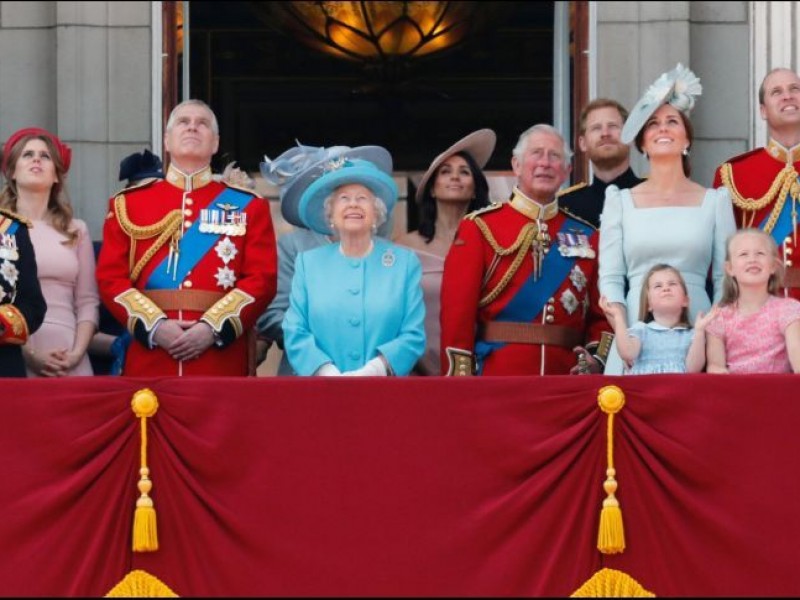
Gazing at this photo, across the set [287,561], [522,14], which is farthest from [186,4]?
[287,561]

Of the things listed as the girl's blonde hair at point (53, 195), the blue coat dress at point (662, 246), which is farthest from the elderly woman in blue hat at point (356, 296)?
the girl's blonde hair at point (53, 195)

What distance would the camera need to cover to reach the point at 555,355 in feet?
31.1

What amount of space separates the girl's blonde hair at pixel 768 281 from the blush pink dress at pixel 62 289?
2.35 meters

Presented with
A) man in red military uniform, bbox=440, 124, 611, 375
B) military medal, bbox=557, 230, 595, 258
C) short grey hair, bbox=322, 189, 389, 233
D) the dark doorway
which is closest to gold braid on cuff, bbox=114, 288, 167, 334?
short grey hair, bbox=322, 189, 389, 233

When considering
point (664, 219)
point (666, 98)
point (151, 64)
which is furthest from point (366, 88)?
point (664, 219)

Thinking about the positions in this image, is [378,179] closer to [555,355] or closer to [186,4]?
[555,355]

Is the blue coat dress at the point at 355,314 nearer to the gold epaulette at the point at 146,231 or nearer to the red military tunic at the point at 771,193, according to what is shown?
the gold epaulette at the point at 146,231

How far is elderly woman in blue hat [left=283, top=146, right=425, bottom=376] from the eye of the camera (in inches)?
358

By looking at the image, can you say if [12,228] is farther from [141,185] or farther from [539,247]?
[539,247]

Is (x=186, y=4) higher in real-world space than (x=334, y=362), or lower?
higher

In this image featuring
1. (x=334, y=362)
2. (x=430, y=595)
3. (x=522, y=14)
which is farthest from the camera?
(x=522, y=14)

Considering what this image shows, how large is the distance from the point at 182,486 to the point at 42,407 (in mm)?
525

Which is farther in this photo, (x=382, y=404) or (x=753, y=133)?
(x=753, y=133)

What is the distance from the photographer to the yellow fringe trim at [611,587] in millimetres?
8336
